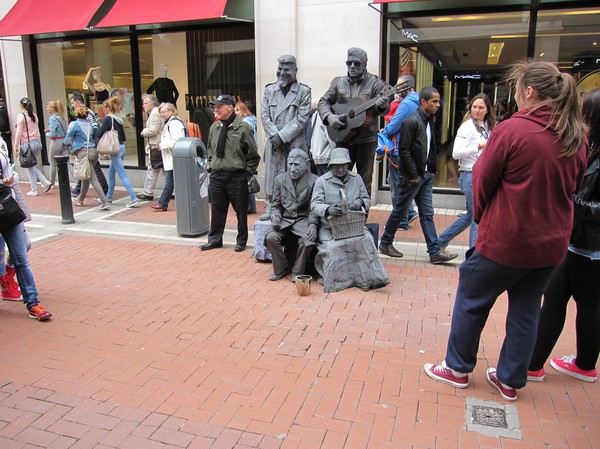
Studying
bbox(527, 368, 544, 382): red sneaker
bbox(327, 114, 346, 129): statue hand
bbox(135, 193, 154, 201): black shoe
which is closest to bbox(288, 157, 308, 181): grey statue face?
bbox(327, 114, 346, 129): statue hand

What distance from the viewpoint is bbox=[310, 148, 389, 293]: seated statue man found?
5.41 meters

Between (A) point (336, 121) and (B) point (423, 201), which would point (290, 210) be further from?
(B) point (423, 201)

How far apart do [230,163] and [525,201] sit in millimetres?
4268

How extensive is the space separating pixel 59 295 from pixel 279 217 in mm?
2377

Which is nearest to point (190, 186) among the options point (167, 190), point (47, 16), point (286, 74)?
point (167, 190)

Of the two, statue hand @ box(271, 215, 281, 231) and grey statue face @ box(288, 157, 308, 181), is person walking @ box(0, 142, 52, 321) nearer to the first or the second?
statue hand @ box(271, 215, 281, 231)

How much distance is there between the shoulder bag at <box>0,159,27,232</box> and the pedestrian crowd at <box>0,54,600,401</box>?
9 cm

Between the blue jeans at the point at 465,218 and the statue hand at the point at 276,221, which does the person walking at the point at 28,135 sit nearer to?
the statue hand at the point at 276,221

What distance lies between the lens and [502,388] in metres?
3.53

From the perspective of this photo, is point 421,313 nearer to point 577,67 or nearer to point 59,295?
point 59,295

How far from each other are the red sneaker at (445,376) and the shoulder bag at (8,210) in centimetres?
355

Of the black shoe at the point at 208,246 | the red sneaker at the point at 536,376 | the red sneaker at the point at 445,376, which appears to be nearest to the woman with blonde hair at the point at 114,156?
the black shoe at the point at 208,246

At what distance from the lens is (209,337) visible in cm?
448

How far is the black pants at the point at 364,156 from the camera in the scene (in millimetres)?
6320
